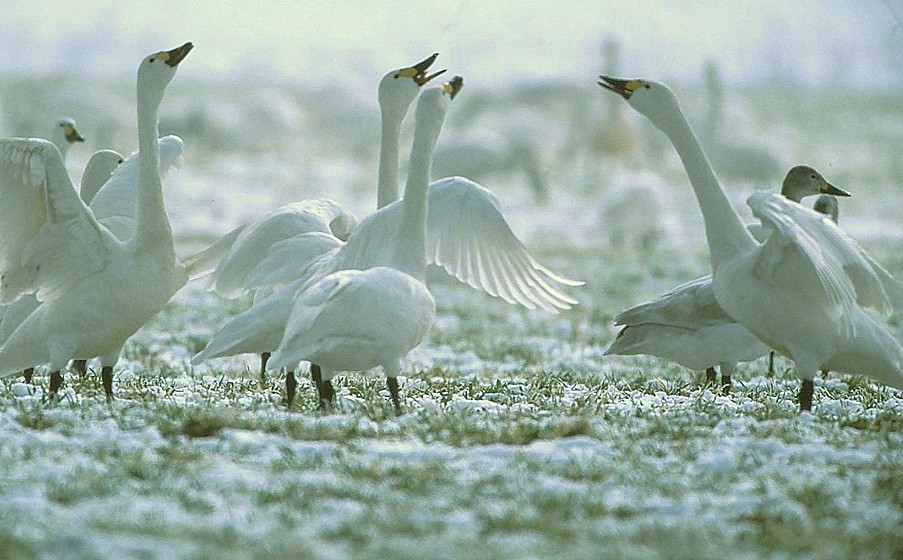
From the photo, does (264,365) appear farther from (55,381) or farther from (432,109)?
(432,109)

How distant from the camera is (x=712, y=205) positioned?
6641mm

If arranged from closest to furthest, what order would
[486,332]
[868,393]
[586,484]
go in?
[586,484]
[868,393]
[486,332]

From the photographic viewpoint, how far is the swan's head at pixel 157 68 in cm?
696

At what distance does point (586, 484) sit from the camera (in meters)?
4.70

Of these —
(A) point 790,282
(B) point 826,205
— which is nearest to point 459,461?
(A) point 790,282

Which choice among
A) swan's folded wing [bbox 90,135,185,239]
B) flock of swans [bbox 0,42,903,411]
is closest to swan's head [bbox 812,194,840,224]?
flock of swans [bbox 0,42,903,411]

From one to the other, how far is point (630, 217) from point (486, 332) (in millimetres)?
10088

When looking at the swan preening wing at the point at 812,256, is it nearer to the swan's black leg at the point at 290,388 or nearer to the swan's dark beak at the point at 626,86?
the swan's dark beak at the point at 626,86

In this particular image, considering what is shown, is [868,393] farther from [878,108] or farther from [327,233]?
[878,108]

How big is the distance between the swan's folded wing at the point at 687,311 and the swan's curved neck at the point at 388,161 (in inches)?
65.7

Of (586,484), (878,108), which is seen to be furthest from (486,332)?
(878,108)

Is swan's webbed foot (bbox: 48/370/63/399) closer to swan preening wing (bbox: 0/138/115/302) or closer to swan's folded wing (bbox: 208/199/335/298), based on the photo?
swan preening wing (bbox: 0/138/115/302)

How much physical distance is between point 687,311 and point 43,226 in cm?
382

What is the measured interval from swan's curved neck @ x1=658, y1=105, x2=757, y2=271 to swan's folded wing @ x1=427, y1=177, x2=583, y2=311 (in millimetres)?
1457
